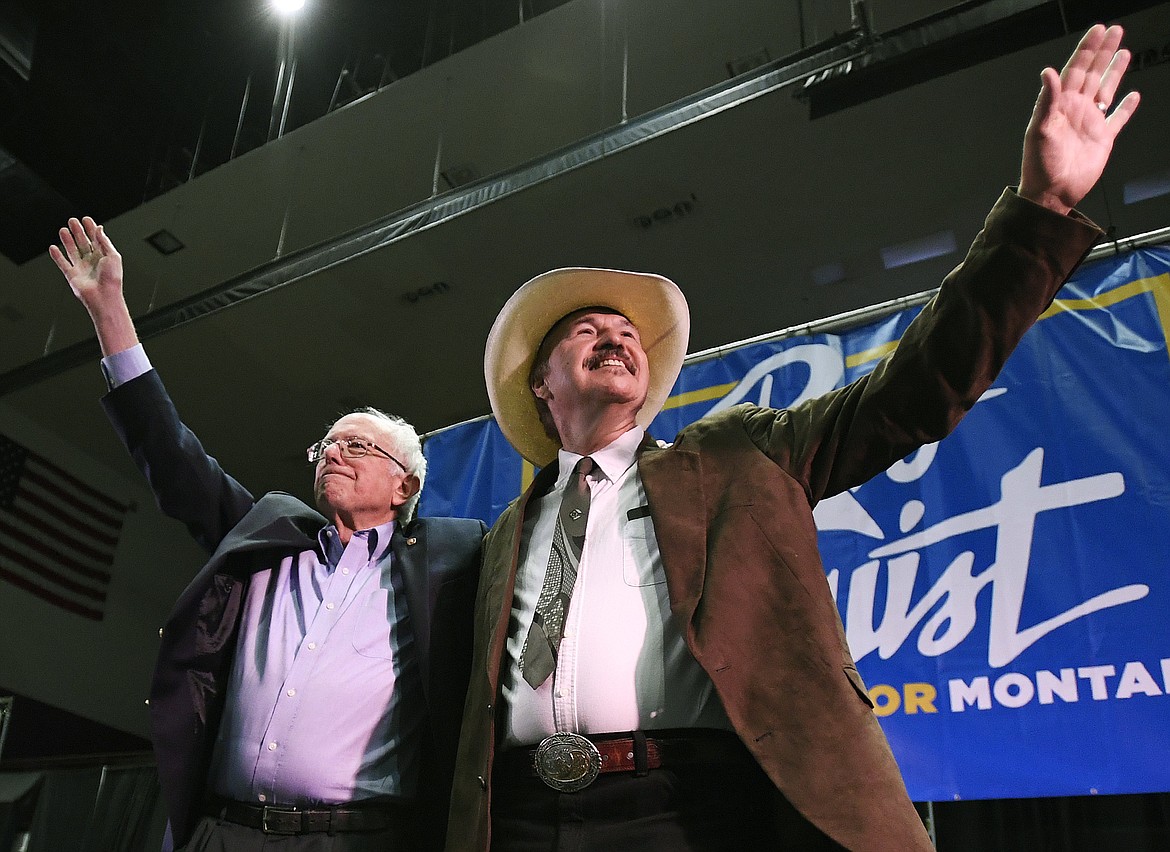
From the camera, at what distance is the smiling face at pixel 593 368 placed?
1.95 metres

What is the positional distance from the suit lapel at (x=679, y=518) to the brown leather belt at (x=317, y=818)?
72 centimetres

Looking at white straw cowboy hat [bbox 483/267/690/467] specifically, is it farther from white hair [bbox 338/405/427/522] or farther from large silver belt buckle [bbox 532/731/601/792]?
large silver belt buckle [bbox 532/731/601/792]

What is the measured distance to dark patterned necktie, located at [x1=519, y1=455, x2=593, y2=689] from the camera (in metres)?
1.52

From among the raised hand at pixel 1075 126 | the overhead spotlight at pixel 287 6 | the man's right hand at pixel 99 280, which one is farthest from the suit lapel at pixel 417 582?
the overhead spotlight at pixel 287 6

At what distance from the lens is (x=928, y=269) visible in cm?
660

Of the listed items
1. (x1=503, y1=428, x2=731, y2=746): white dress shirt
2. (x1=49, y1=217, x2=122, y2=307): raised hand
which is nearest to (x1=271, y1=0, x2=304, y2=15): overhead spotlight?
(x1=49, y1=217, x2=122, y2=307): raised hand

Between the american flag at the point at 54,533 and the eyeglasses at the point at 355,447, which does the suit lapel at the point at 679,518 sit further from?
the american flag at the point at 54,533

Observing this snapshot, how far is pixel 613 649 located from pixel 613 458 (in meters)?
0.43

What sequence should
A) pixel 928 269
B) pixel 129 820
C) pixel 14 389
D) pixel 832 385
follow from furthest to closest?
pixel 928 269 → pixel 14 389 → pixel 129 820 → pixel 832 385

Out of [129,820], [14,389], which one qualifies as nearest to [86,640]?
[14,389]

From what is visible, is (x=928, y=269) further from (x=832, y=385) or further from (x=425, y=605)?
(x=425, y=605)

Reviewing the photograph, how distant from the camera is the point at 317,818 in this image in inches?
67.6

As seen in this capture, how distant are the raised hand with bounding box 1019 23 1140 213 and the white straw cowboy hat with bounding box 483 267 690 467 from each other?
2.83 feet

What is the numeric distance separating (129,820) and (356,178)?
3824mm
